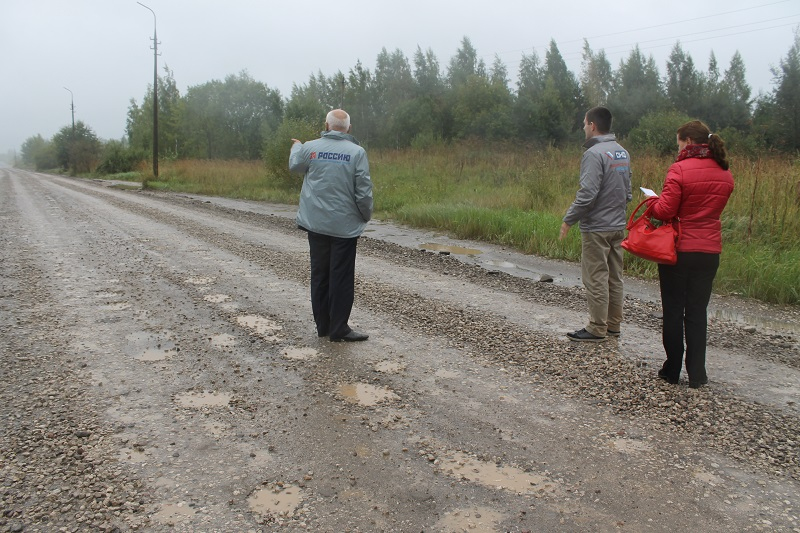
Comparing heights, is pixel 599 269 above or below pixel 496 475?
above

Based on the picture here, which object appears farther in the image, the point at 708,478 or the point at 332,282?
the point at 332,282

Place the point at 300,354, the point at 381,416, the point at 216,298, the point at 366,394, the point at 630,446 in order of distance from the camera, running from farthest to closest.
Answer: the point at 216,298
the point at 300,354
the point at 366,394
the point at 381,416
the point at 630,446

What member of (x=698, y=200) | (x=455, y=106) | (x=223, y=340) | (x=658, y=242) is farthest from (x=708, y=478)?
(x=455, y=106)

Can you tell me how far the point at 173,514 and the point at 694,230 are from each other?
3.68 metres

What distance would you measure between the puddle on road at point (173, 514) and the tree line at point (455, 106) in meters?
21.5

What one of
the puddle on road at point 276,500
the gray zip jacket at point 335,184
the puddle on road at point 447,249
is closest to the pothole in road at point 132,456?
the puddle on road at point 276,500

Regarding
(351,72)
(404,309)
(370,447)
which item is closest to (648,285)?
(404,309)

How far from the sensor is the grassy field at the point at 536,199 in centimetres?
809

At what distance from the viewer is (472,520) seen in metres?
2.62

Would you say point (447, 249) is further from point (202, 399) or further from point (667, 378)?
point (202, 399)

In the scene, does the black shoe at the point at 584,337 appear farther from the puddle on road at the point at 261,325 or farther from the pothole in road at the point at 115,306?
the pothole in road at the point at 115,306

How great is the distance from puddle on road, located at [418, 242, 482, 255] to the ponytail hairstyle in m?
6.25

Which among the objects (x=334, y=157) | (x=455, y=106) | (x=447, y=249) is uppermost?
(x=455, y=106)

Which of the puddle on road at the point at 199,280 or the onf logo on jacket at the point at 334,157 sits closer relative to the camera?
the onf logo on jacket at the point at 334,157
